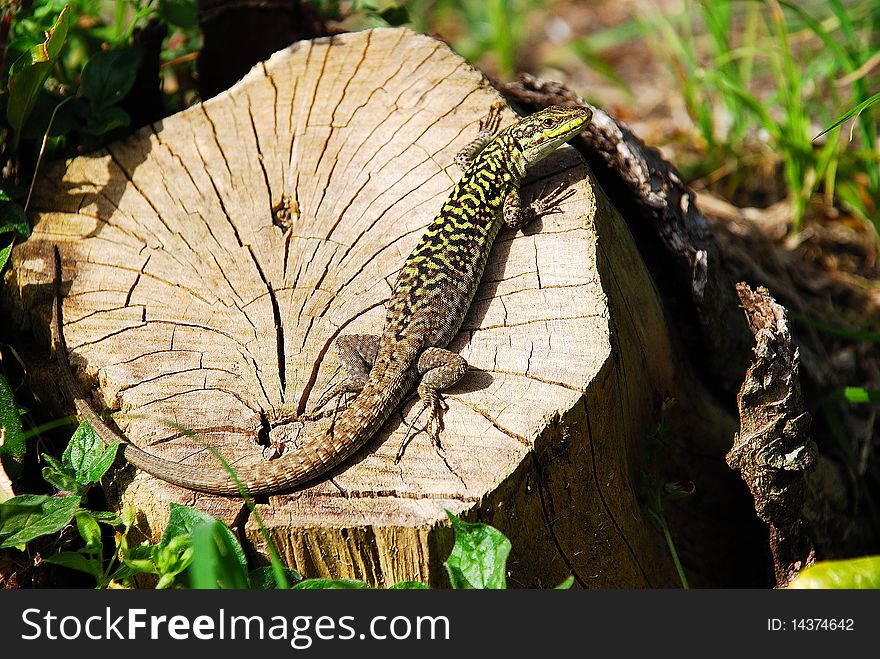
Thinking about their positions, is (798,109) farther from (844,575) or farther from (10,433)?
(10,433)

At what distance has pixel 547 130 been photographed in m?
3.82

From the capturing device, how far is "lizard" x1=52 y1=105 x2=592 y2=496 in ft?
9.17

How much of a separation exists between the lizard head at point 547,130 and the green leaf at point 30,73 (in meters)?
1.93

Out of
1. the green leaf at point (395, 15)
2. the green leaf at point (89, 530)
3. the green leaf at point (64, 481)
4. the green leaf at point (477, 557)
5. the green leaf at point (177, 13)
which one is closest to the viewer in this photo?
the green leaf at point (477, 557)

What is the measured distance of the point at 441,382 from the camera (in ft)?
10.1

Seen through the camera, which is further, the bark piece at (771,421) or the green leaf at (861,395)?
the green leaf at (861,395)

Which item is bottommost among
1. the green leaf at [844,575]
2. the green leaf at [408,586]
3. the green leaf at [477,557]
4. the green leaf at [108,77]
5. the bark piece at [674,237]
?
the green leaf at [844,575]

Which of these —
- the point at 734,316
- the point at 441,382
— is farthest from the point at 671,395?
the point at 441,382

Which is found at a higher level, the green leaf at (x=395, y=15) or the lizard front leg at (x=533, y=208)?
the green leaf at (x=395, y=15)

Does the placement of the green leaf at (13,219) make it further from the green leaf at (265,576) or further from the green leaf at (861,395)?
the green leaf at (861,395)

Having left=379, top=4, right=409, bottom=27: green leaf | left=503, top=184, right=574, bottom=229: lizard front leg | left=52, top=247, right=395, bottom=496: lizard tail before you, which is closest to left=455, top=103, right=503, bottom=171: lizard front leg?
left=503, top=184, right=574, bottom=229: lizard front leg

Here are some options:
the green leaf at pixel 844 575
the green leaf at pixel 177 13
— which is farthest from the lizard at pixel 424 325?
the green leaf at pixel 177 13

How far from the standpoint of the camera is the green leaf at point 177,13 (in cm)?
437

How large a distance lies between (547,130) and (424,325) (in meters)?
1.12
